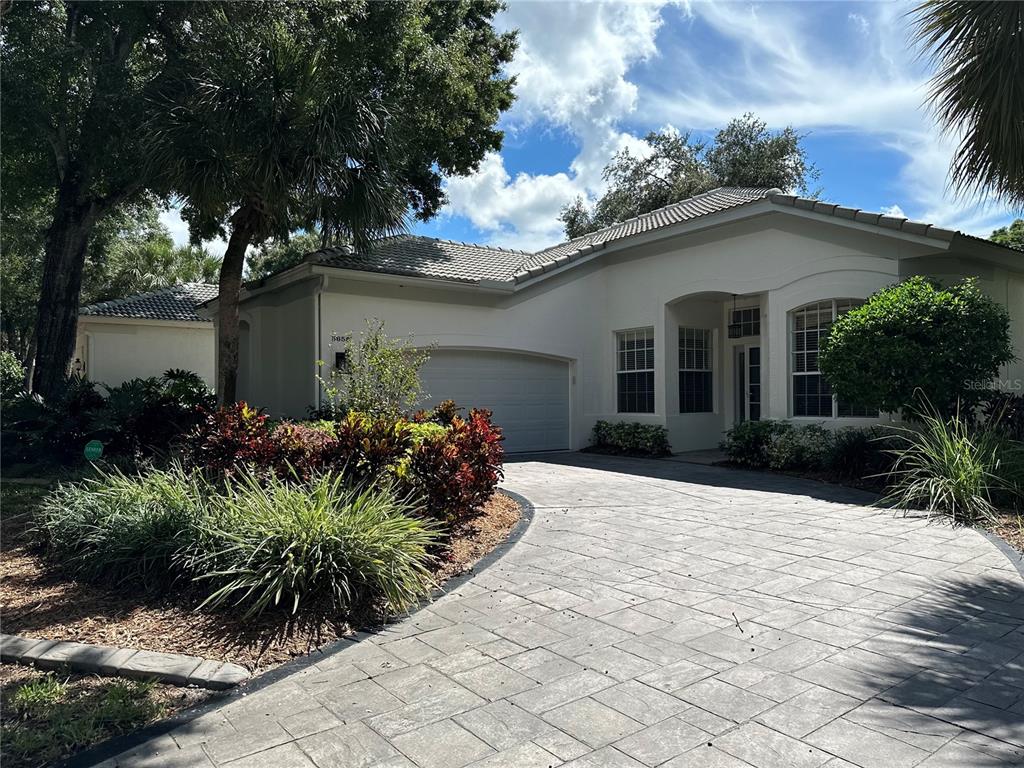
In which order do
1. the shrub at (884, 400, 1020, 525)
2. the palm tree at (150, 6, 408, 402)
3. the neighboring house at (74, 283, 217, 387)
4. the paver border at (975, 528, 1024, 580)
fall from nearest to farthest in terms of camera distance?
the paver border at (975, 528, 1024, 580)
the shrub at (884, 400, 1020, 525)
the palm tree at (150, 6, 408, 402)
the neighboring house at (74, 283, 217, 387)

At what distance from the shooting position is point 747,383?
16062mm

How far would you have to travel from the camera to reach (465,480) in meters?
6.89

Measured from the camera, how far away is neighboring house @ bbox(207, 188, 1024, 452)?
12.7 m

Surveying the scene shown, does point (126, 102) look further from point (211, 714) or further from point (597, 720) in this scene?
point (597, 720)

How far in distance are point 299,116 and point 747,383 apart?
11.2 meters

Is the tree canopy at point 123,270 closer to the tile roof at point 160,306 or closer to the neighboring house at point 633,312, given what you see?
the tile roof at point 160,306

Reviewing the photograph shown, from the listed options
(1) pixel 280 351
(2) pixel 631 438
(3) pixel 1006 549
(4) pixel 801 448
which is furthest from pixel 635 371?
(3) pixel 1006 549

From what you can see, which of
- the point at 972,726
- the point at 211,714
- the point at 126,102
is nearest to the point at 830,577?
the point at 972,726

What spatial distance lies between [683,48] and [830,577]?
966 centimetres

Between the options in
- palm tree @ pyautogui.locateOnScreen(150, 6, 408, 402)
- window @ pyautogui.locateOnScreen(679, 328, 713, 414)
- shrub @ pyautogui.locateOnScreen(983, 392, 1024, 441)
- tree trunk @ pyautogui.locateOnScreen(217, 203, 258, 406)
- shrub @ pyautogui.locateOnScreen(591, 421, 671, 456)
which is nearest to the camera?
shrub @ pyautogui.locateOnScreen(983, 392, 1024, 441)

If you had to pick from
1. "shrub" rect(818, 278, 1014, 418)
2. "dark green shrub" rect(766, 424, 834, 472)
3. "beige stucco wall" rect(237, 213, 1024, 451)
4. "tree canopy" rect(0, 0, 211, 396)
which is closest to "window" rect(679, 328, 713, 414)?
"beige stucco wall" rect(237, 213, 1024, 451)

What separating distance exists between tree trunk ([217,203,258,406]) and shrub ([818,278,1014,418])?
10.4 metres

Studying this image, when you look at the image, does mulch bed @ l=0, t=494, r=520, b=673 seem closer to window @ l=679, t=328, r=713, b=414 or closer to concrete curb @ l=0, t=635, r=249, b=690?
concrete curb @ l=0, t=635, r=249, b=690

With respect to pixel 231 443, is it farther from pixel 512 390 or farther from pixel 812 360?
pixel 812 360
